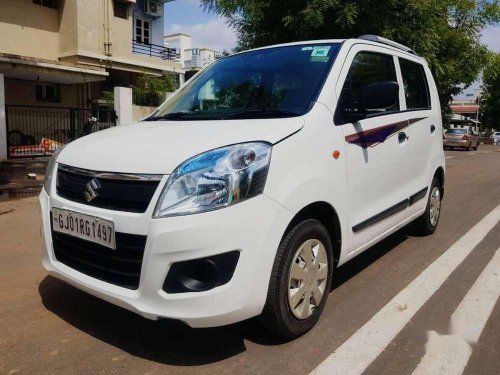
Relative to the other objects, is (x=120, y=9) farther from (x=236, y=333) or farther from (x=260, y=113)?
(x=236, y=333)

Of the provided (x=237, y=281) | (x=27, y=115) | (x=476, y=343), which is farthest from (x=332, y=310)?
(x=27, y=115)

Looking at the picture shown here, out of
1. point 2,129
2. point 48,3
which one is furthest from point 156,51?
point 2,129

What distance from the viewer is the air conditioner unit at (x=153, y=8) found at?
25.7 m

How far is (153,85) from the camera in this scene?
71.7ft

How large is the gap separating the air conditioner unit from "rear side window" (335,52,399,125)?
24147mm

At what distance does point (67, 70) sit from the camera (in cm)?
1725

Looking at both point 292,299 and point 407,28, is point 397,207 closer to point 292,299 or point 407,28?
point 292,299

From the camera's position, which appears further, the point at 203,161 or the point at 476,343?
the point at 476,343

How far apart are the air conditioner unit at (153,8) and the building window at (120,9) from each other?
3341mm

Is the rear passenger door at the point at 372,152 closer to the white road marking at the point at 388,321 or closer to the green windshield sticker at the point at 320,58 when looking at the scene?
the green windshield sticker at the point at 320,58

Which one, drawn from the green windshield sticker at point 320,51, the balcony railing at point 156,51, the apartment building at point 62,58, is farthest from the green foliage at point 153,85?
the green windshield sticker at point 320,51

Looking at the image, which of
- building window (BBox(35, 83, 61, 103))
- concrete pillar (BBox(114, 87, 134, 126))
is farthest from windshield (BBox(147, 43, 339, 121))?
building window (BBox(35, 83, 61, 103))

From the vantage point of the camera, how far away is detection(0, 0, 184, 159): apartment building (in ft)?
53.3

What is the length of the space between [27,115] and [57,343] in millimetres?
14874
